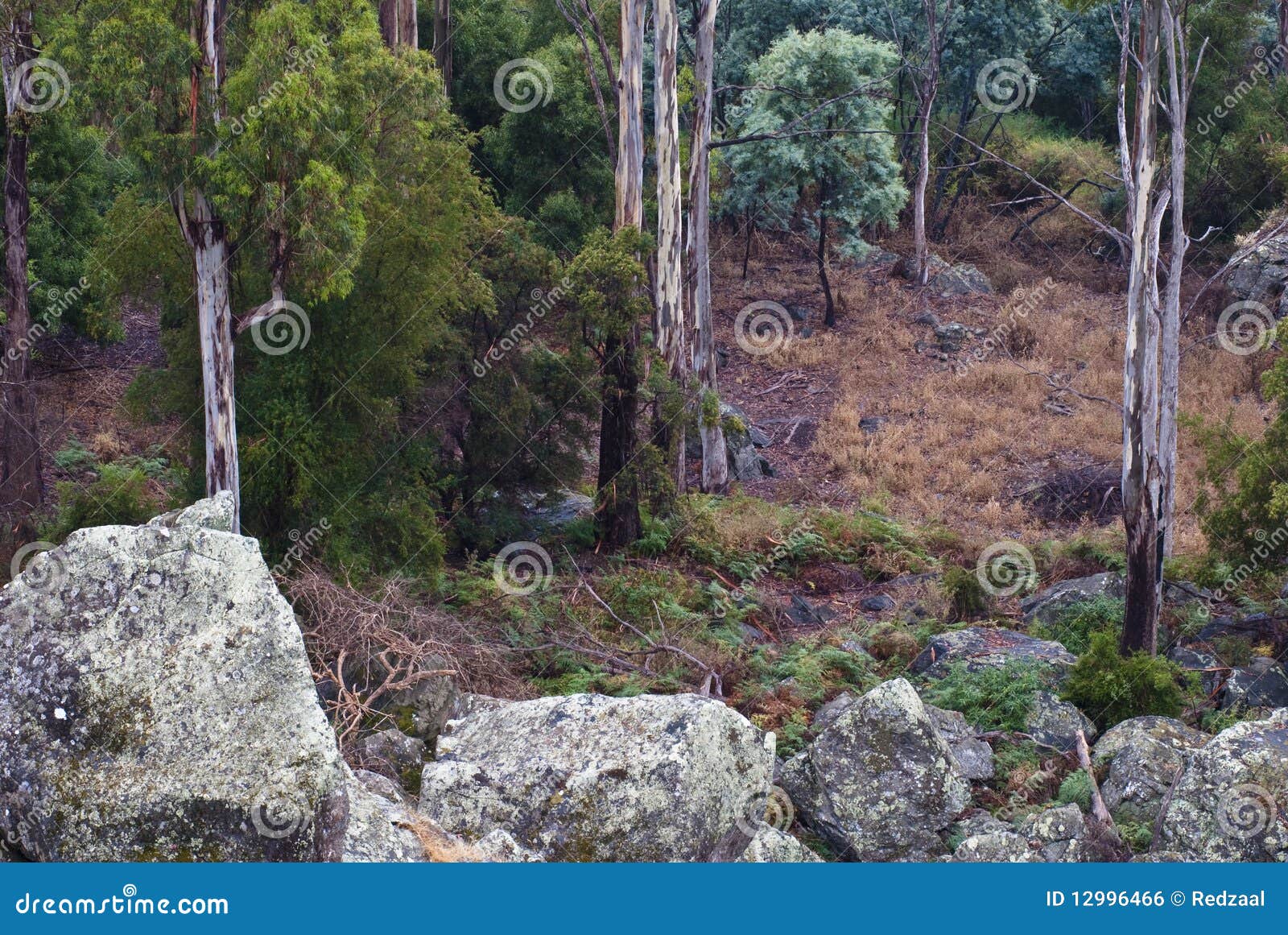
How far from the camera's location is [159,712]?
18.5ft

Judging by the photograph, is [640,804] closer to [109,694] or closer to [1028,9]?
[109,694]

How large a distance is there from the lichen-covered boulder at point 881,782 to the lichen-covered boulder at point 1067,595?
21.6 feet

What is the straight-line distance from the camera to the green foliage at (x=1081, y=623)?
49.5ft

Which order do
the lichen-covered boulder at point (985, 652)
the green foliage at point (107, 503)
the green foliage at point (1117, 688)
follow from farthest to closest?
the green foliage at point (107, 503)
the lichen-covered boulder at point (985, 652)
the green foliage at point (1117, 688)

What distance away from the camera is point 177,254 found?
14461 mm

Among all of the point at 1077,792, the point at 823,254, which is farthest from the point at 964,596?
the point at 823,254

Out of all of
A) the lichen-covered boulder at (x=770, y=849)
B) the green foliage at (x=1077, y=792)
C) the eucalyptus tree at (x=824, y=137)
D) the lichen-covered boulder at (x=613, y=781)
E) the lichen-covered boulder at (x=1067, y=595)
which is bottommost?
the green foliage at (x=1077, y=792)

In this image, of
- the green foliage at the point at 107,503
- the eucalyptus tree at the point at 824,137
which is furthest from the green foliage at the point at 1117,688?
the eucalyptus tree at the point at 824,137

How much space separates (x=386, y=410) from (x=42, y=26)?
311 inches

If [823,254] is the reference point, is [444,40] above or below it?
above

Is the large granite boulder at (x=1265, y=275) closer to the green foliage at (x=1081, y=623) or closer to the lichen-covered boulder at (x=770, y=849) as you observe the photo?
the green foliage at (x=1081, y=623)

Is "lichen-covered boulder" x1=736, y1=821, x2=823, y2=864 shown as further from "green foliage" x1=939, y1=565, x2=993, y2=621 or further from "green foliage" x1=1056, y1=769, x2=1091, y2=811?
"green foliage" x1=939, y1=565, x2=993, y2=621

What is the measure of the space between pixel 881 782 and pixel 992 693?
12.7ft

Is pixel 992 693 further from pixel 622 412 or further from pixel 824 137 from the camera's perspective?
pixel 824 137
